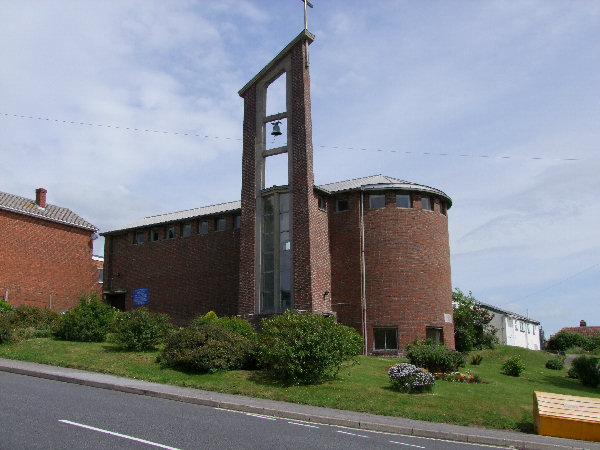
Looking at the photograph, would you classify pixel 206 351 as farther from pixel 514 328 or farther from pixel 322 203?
pixel 514 328

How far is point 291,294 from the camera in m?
25.5

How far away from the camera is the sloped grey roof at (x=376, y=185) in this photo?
28.1 m

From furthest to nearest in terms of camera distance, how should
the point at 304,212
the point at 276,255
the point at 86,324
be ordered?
1. the point at 276,255
2. the point at 304,212
3. the point at 86,324

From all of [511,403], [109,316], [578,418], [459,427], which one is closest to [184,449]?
[459,427]

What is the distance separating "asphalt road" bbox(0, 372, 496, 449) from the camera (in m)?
8.66

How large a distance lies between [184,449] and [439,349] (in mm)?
13866

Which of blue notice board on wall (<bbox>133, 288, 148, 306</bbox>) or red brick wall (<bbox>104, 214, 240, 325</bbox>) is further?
blue notice board on wall (<bbox>133, 288, 148, 306</bbox>)

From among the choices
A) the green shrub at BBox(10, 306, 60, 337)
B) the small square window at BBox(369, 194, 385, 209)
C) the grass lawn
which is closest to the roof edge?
the green shrub at BBox(10, 306, 60, 337)

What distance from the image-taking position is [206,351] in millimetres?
17406

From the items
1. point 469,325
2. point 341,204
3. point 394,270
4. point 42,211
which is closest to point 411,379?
point 394,270

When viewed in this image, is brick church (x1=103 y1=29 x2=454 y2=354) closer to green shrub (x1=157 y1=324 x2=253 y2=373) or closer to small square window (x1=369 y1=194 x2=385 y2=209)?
small square window (x1=369 y1=194 x2=385 y2=209)

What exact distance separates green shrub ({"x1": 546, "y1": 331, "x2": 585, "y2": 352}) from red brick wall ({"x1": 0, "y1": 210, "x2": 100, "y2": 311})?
155ft

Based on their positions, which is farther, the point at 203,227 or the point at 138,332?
the point at 203,227

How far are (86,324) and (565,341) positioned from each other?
172 ft
